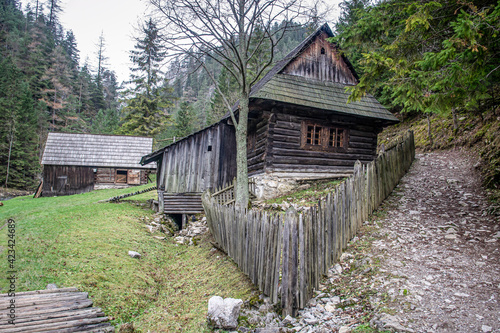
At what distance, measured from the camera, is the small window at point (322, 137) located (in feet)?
43.0

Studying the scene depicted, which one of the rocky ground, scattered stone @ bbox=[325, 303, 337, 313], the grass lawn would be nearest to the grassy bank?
the rocky ground

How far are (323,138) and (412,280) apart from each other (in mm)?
9746

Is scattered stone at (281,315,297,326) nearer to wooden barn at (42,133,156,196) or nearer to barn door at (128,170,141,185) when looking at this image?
wooden barn at (42,133,156,196)

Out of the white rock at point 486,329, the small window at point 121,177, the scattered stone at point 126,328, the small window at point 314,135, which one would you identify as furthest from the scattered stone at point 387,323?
the small window at point 121,177

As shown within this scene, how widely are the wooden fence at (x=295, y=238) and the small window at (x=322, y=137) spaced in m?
6.00

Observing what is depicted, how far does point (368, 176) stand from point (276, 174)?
18.2 ft

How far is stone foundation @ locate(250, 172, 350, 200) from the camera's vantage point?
12.2 m

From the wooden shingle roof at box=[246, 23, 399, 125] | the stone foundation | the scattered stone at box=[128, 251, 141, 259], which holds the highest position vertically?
the wooden shingle roof at box=[246, 23, 399, 125]

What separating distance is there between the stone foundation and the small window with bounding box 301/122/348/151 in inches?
63.3

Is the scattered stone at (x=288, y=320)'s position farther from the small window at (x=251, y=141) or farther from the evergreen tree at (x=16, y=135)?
the evergreen tree at (x=16, y=135)

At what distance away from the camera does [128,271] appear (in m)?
6.38

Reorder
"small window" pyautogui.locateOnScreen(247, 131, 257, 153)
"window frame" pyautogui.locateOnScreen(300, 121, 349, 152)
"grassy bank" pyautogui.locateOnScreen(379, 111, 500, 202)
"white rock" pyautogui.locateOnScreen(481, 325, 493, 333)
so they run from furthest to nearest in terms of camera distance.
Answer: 1. "small window" pyautogui.locateOnScreen(247, 131, 257, 153)
2. "window frame" pyautogui.locateOnScreen(300, 121, 349, 152)
3. "grassy bank" pyautogui.locateOnScreen(379, 111, 500, 202)
4. "white rock" pyautogui.locateOnScreen(481, 325, 493, 333)

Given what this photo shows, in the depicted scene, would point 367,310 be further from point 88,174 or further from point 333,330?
point 88,174

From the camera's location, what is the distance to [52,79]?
46969 mm
